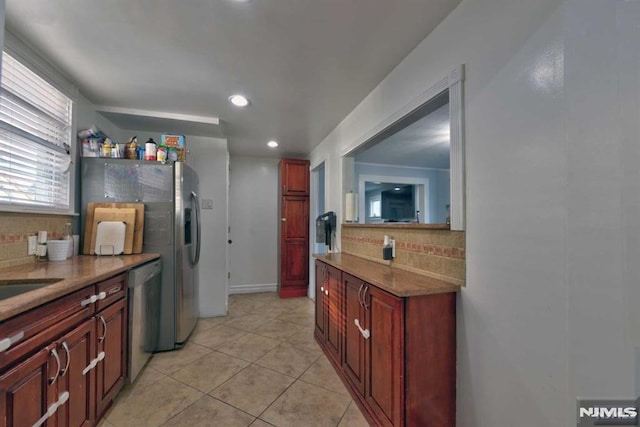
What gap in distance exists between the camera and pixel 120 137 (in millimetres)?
3021

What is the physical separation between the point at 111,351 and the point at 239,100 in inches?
84.5

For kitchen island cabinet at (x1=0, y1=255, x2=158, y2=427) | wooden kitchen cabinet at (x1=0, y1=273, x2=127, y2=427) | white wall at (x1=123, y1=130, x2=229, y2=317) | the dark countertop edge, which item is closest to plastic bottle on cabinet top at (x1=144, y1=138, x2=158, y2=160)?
white wall at (x1=123, y1=130, x2=229, y2=317)

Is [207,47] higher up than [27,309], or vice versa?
[207,47]

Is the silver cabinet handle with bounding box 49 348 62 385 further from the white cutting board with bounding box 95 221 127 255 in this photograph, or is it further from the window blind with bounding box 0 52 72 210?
the white cutting board with bounding box 95 221 127 255

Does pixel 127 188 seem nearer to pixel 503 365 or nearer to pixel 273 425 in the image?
pixel 273 425

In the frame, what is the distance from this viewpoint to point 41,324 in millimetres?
1069

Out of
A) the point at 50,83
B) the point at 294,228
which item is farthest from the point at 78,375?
the point at 294,228

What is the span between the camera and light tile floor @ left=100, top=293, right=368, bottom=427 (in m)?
1.60

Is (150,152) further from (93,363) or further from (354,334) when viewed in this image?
(354,334)

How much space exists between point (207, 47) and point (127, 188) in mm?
1548

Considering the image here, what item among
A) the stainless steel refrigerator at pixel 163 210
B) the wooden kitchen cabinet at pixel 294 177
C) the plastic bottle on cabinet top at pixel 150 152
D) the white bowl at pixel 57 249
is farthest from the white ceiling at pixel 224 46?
the wooden kitchen cabinet at pixel 294 177

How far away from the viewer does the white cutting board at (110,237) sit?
7.27 feet

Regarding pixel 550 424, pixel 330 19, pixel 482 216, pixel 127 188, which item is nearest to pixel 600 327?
pixel 550 424

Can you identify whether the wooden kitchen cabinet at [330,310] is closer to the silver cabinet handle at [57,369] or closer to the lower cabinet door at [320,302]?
the lower cabinet door at [320,302]
